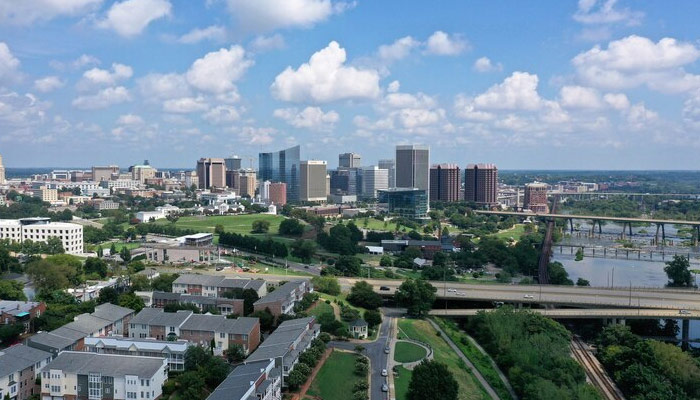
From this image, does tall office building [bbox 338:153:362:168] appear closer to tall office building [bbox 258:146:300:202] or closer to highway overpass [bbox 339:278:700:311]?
tall office building [bbox 258:146:300:202]

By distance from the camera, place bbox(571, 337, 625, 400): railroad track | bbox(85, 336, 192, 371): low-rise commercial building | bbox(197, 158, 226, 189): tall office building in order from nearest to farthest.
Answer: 1. bbox(85, 336, 192, 371): low-rise commercial building
2. bbox(571, 337, 625, 400): railroad track
3. bbox(197, 158, 226, 189): tall office building

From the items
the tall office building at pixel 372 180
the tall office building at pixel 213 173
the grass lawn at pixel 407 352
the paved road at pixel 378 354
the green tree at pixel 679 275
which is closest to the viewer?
the paved road at pixel 378 354

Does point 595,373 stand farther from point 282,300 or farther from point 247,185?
point 247,185

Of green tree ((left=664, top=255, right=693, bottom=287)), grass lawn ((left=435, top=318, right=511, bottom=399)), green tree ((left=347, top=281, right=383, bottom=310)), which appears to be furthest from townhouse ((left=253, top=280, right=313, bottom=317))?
green tree ((left=664, top=255, right=693, bottom=287))

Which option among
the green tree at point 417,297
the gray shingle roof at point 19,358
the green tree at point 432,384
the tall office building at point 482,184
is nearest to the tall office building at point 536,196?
the tall office building at point 482,184

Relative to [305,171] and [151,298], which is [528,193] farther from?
[151,298]

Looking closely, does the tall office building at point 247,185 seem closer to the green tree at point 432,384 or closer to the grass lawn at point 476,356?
the grass lawn at point 476,356

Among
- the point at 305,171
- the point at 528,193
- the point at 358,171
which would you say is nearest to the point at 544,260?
the point at 528,193
